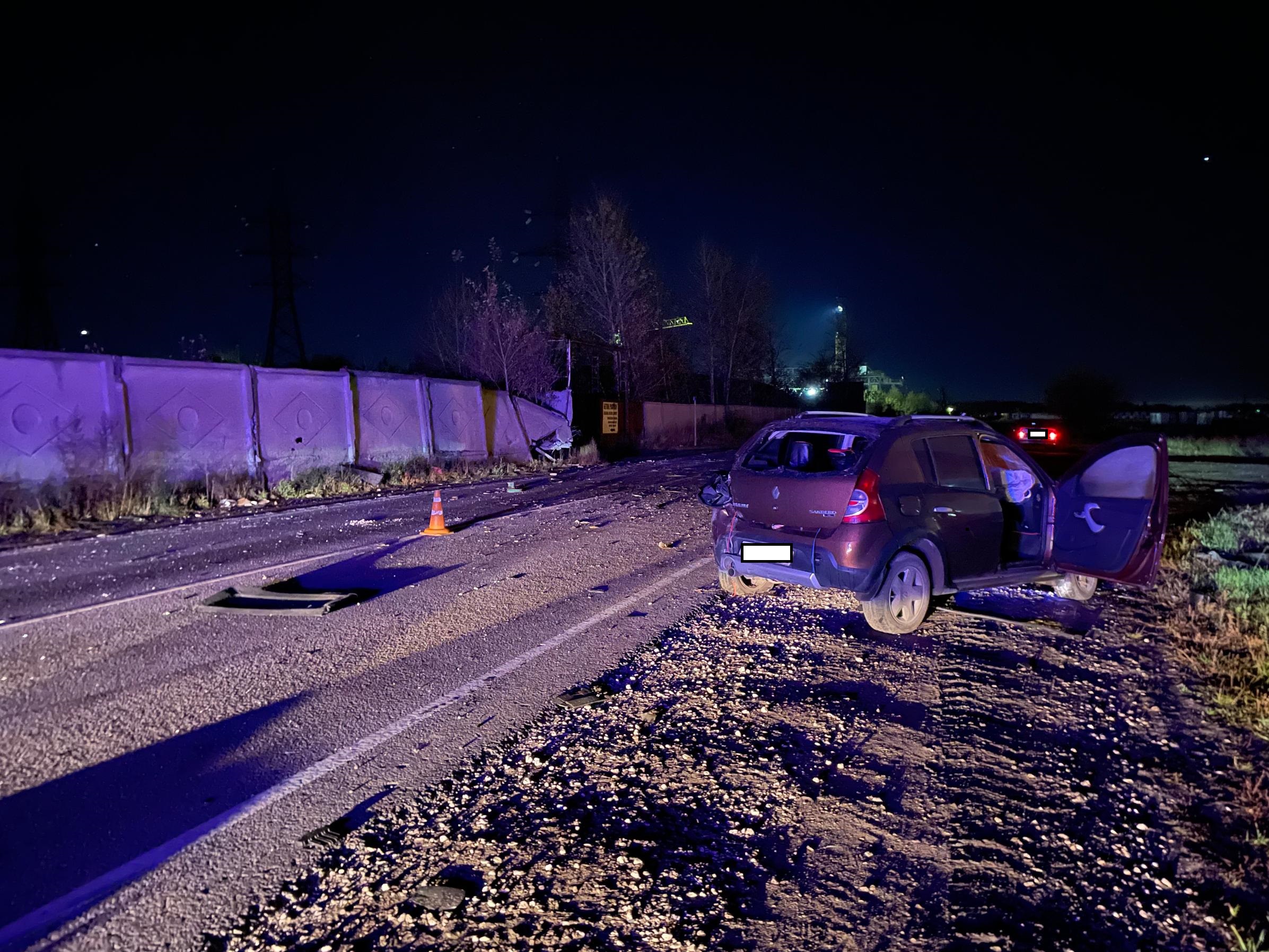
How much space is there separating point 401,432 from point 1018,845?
18.2m

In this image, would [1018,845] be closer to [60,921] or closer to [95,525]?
[60,921]

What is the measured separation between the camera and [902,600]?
5645 millimetres

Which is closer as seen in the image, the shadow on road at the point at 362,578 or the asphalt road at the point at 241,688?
the asphalt road at the point at 241,688

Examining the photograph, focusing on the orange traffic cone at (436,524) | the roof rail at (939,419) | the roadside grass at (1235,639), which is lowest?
the roadside grass at (1235,639)

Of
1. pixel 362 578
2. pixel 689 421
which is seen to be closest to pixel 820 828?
pixel 362 578

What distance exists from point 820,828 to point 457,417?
19305mm

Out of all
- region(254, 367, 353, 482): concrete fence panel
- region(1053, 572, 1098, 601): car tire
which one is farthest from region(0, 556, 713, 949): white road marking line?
region(254, 367, 353, 482): concrete fence panel

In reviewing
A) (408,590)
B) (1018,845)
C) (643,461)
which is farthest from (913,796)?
(643,461)

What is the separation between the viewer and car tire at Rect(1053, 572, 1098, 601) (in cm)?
666

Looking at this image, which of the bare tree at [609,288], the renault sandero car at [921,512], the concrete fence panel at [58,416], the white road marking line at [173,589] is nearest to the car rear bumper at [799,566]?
the renault sandero car at [921,512]

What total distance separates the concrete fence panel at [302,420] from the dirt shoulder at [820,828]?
44.5 ft

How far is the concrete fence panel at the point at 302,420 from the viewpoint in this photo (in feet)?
51.8

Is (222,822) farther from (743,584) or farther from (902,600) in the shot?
(902,600)

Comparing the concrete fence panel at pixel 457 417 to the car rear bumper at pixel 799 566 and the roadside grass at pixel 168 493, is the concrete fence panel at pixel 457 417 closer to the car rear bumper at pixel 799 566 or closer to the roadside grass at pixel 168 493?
the roadside grass at pixel 168 493
